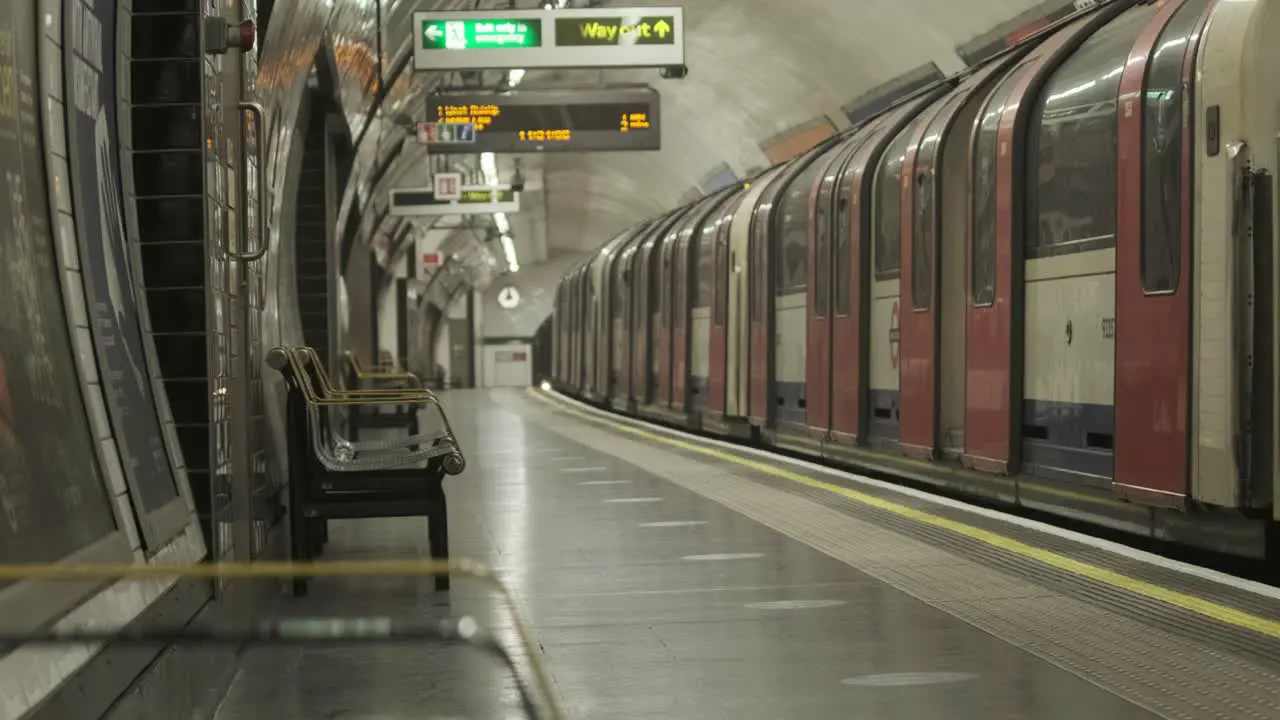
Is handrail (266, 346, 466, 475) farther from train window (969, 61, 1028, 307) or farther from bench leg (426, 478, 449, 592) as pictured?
train window (969, 61, 1028, 307)

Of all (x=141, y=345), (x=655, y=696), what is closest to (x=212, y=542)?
(x=141, y=345)

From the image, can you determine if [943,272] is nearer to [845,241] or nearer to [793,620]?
[845,241]

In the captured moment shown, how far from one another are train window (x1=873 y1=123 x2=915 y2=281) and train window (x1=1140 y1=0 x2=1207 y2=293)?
3627 mm

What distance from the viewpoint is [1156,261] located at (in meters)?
7.07

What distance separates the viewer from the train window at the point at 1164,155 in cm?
690

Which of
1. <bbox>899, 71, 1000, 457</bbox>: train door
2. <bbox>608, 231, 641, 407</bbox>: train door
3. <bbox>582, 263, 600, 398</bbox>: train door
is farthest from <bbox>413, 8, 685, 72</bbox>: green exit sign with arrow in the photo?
<bbox>582, 263, 600, 398</bbox>: train door

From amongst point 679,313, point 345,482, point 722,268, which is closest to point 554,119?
point 722,268

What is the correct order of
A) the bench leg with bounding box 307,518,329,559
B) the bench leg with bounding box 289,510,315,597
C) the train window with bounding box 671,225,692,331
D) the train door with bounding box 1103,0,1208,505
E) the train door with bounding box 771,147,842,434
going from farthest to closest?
the train window with bounding box 671,225,692,331, the train door with bounding box 771,147,842,434, the bench leg with bounding box 307,518,329,559, the train door with bounding box 1103,0,1208,505, the bench leg with bounding box 289,510,315,597

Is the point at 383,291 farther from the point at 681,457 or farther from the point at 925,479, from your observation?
the point at 925,479

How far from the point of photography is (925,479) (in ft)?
35.3

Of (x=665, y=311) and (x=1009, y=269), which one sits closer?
(x=1009, y=269)

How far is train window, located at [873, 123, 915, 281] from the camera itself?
11000 millimetres

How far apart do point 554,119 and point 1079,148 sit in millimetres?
10507

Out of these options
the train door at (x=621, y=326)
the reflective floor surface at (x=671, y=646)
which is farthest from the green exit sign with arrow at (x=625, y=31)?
the train door at (x=621, y=326)
